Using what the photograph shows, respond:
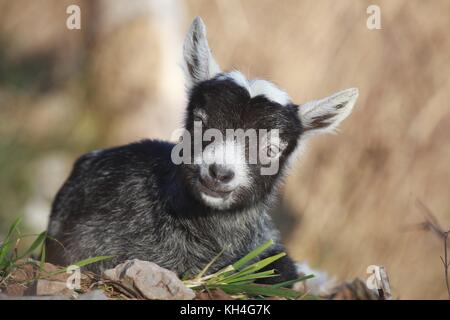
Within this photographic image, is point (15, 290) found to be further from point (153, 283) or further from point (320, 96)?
point (320, 96)

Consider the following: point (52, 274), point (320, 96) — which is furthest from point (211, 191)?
point (320, 96)

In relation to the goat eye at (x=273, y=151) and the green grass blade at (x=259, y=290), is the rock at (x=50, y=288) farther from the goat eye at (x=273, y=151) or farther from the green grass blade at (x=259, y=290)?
the goat eye at (x=273, y=151)

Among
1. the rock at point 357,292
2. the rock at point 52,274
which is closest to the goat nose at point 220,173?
the rock at point 52,274

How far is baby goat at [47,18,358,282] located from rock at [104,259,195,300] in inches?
40.7

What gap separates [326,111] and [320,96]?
6.16m

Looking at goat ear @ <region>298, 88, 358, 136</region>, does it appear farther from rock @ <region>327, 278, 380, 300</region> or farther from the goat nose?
rock @ <region>327, 278, 380, 300</region>

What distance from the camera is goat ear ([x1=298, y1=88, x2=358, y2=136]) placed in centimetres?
724

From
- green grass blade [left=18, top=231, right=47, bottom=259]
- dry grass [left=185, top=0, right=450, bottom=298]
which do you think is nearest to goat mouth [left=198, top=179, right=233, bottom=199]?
green grass blade [left=18, top=231, right=47, bottom=259]

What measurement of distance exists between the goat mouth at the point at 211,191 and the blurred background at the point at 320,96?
17.4 feet

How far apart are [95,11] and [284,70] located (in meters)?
4.43

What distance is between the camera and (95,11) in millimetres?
15336

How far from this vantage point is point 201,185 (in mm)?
6516

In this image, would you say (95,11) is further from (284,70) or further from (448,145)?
(448,145)
